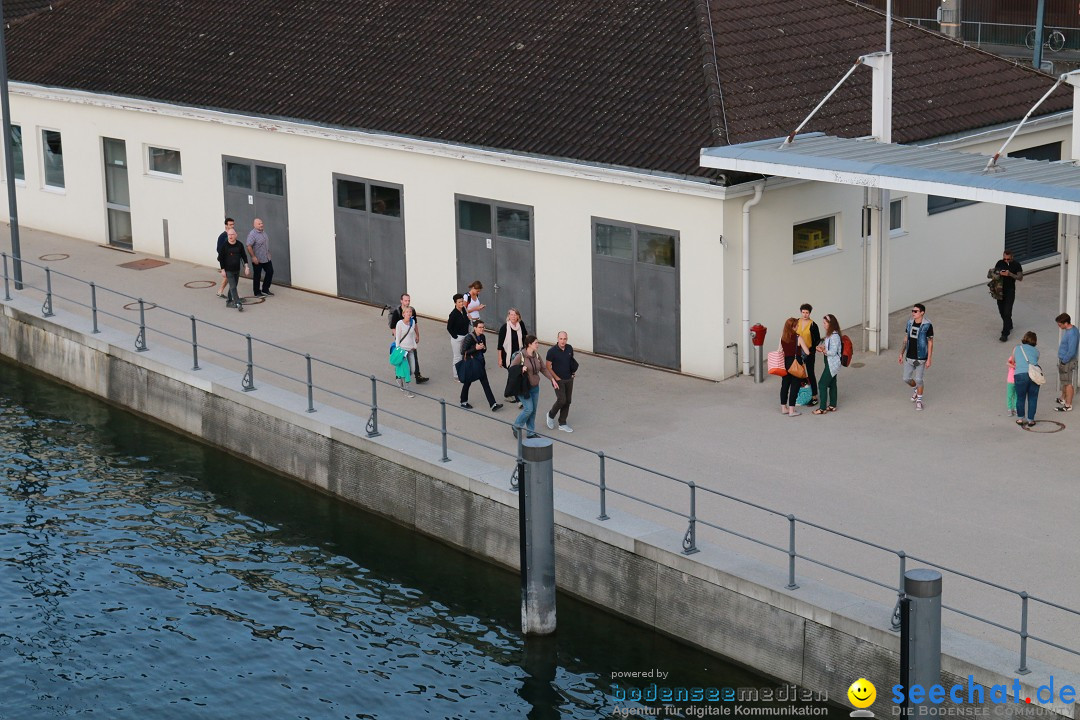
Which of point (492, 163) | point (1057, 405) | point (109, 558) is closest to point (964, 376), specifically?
point (1057, 405)

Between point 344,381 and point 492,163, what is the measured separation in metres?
4.39

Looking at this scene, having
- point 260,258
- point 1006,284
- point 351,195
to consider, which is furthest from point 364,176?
point 1006,284

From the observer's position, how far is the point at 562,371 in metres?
22.4

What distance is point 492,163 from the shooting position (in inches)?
1055

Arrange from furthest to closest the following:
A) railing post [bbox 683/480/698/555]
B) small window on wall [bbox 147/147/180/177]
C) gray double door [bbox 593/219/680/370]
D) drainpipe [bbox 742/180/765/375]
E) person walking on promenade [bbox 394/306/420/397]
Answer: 1. small window on wall [bbox 147/147/180/177]
2. gray double door [bbox 593/219/680/370]
3. drainpipe [bbox 742/180/765/375]
4. person walking on promenade [bbox 394/306/420/397]
5. railing post [bbox 683/480/698/555]

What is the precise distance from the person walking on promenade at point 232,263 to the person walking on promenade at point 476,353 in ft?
23.3

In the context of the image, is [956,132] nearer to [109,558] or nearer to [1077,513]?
[1077,513]

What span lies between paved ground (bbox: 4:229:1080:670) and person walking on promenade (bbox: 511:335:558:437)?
494 millimetres

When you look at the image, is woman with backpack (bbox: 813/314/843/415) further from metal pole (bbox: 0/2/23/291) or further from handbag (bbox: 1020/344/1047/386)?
metal pole (bbox: 0/2/23/291)

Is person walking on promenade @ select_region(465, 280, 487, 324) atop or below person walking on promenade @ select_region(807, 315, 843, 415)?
atop

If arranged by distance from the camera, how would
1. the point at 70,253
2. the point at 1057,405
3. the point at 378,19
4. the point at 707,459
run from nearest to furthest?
the point at 707,459 → the point at 1057,405 → the point at 378,19 → the point at 70,253

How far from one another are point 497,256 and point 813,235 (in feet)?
16.7

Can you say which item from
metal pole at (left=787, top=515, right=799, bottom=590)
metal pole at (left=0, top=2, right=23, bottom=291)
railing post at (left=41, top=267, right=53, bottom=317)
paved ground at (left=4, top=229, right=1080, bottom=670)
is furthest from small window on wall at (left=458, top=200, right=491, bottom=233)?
metal pole at (left=787, top=515, right=799, bottom=590)

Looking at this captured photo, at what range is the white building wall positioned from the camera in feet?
81.4
